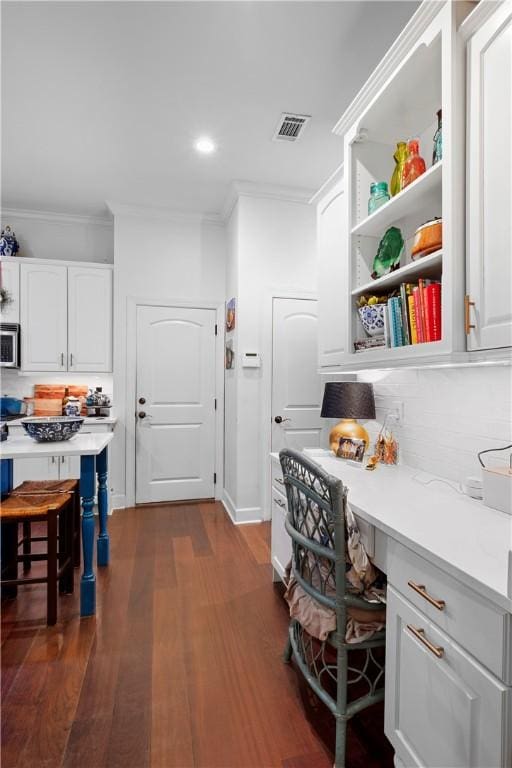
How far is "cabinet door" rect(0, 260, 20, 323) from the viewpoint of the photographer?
13.3 ft

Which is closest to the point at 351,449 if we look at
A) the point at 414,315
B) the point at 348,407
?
the point at 348,407

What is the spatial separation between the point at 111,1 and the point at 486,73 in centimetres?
171

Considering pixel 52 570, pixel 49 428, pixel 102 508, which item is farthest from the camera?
pixel 102 508

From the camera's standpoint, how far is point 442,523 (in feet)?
4.26

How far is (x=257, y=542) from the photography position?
10.8ft

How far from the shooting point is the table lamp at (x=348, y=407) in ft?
7.73

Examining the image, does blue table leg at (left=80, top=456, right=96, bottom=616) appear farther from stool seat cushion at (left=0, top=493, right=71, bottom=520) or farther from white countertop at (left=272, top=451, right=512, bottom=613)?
white countertop at (left=272, top=451, right=512, bottom=613)

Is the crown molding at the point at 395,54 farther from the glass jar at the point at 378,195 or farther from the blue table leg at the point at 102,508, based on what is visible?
the blue table leg at the point at 102,508

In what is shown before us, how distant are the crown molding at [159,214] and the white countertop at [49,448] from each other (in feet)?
8.58

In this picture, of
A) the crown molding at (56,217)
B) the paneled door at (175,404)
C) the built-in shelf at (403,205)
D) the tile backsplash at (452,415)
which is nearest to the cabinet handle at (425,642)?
the tile backsplash at (452,415)

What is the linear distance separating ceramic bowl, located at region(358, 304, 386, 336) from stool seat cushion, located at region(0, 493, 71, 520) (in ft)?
6.17

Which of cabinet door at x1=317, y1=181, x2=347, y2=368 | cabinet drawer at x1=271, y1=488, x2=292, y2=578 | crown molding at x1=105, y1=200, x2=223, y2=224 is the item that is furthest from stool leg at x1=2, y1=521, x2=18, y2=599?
crown molding at x1=105, y1=200, x2=223, y2=224

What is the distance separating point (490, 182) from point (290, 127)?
6.58ft

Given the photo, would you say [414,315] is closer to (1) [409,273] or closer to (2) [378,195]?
(1) [409,273]
